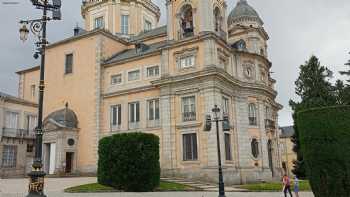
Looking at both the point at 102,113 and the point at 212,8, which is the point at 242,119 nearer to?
the point at 212,8

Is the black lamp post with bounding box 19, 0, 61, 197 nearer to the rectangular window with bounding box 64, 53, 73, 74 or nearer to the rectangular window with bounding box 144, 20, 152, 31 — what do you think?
the rectangular window with bounding box 64, 53, 73, 74

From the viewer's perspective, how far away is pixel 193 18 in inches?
1364

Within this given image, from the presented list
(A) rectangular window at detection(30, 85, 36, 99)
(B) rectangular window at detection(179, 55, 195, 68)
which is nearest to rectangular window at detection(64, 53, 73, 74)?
(A) rectangular window at detection(30, 85, 36, 99)

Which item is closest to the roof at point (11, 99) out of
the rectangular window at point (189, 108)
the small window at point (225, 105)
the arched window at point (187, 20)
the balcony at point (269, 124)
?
the rectangular window at point (189, 108)

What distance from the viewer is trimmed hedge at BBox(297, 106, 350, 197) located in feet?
40.6

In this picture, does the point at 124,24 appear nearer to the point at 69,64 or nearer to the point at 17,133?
the point at 69,64

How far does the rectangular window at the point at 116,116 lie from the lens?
36.3 meters

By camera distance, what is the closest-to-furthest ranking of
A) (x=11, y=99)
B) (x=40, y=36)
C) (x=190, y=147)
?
(x=40, y=36) < (x=190, y=147) < (x=11, y=99)

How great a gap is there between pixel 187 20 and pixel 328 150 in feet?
83.8

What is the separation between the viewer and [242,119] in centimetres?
3519

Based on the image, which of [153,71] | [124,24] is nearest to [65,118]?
[153,71]

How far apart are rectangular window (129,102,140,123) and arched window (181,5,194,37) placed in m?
8.48

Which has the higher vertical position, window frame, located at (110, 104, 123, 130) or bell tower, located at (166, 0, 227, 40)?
bell tower, located at (166, 0, 227, 40)

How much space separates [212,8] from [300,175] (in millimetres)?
18693
